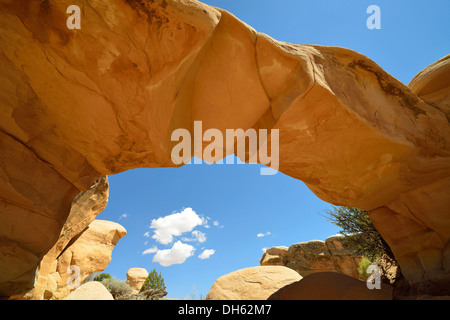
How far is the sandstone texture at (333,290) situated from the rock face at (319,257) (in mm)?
15886

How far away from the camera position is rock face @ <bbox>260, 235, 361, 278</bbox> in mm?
18688

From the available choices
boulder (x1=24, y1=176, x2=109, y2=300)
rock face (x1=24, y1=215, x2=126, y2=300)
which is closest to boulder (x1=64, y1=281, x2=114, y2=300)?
boulder (x1=24, y1=176, x2=109, y2=300)

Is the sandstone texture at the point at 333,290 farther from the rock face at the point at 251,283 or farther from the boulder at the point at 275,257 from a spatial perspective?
the boulder at the point at 275,257

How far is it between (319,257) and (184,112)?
1994cm

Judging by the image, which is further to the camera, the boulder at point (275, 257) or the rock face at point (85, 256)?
the boulder at point (275, 257)

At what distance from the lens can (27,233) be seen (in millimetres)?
3049

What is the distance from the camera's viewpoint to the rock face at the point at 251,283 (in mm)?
6074

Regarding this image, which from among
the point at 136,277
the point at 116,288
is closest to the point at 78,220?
the point at 116,288

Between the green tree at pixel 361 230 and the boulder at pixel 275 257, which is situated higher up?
the green tree at pixel 361 230

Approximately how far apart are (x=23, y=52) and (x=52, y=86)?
42cm
